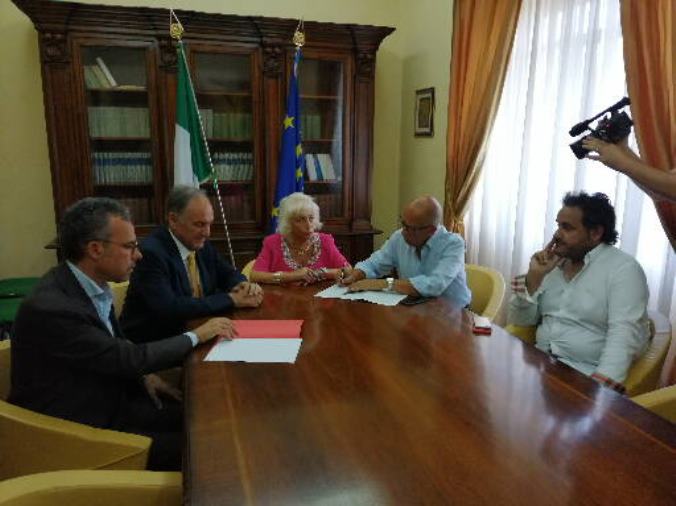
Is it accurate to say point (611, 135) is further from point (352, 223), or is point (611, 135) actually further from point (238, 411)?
point (352, 223)

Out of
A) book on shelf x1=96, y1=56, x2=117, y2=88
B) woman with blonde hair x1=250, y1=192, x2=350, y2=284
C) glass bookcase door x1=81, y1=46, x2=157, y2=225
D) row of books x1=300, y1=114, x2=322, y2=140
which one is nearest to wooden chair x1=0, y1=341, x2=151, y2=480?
woman with blonde hair x1=250, y1=192, x2=350, y2=284

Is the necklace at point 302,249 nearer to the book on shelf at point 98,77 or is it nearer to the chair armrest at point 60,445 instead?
the chair armrest at point 60,445

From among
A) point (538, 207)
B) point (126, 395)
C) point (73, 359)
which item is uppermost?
point (538, 207)

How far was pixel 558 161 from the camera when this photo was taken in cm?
275

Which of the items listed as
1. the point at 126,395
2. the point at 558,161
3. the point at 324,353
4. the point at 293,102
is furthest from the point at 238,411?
the point at 293,102

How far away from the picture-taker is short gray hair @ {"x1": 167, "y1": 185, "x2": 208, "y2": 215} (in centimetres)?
206

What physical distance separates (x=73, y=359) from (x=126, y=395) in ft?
1.26

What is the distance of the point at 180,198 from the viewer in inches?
81.8

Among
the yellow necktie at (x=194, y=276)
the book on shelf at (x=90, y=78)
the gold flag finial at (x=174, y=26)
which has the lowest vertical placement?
the yellow necktie at (x=194, y=276)

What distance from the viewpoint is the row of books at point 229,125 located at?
372 cm

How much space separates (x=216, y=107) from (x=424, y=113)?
1583 mm

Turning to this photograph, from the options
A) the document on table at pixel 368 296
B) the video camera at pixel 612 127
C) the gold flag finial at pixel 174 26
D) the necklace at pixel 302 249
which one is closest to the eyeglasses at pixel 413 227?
the document on table at pixel 368 296

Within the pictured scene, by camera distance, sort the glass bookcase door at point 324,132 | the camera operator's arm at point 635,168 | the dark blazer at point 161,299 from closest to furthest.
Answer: the camera operator's arm at point 635,168 → the dark blazer at point 161,299 → the glass bookcase door at point 324,132

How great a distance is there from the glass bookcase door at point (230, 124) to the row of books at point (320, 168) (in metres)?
0.44
